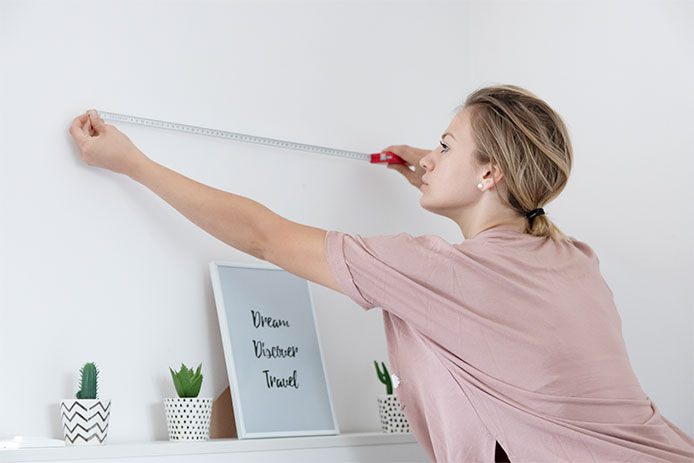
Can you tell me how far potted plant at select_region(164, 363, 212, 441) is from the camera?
1.38m

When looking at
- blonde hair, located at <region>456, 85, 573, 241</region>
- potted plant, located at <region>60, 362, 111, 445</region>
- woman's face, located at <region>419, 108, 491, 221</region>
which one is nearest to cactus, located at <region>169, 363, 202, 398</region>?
potted plant, located at <region>60, 362, 111, 445</region>

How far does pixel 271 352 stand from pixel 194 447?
30 cm

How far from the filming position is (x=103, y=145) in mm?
1376

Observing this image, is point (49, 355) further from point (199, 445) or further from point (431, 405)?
point (431, 405)

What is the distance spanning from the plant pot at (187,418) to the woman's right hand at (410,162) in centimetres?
73

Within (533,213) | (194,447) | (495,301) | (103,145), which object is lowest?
(194,447)

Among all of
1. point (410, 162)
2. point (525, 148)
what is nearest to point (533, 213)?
point (525, 148)

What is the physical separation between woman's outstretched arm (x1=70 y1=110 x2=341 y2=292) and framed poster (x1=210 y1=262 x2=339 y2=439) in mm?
203

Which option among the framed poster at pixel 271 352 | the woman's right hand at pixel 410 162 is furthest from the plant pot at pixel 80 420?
the woman's right hand at pixel 410 162

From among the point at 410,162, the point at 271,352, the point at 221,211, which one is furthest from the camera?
the point at 410,162

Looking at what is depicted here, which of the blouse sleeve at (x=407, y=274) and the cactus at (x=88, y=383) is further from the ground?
the blouse sleeve at (x=407, y=274)

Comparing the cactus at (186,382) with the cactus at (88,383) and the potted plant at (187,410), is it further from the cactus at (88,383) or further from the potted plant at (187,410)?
the cactus at (88,383)

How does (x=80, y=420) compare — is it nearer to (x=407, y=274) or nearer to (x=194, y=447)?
(x=194, y=447)

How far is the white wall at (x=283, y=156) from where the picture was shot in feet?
4.50
